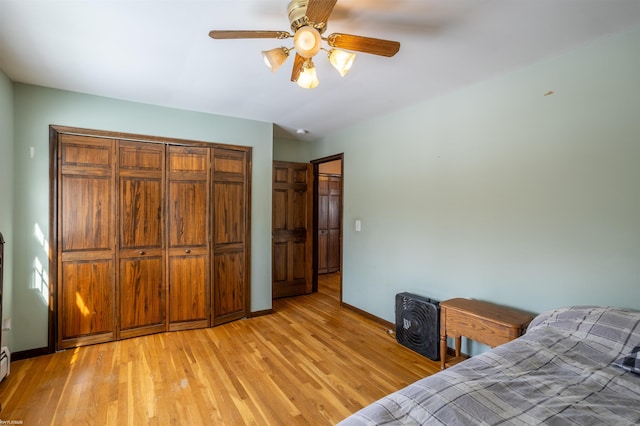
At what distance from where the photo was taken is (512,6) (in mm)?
1624

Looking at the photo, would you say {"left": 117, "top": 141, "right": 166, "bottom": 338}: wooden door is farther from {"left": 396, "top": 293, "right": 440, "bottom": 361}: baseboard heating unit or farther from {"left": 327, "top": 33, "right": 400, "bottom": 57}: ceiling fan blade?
{"left": 396, "top": 293, "right": 440, "bottom": 361}: baseboard heating unit

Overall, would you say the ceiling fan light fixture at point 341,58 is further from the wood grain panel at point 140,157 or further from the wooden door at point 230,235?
the wood grain panel at point 140,157

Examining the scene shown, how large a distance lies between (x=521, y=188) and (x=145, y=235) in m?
3.62

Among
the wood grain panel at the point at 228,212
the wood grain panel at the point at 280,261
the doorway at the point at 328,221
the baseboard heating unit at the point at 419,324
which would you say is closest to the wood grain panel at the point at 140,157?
the wood grain panel at the point at 228,212

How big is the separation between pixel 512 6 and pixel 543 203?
1378 millimetres

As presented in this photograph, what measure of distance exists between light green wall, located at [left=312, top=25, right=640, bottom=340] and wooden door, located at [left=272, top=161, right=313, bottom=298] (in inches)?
58.6

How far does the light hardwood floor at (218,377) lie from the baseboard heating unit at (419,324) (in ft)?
0.29

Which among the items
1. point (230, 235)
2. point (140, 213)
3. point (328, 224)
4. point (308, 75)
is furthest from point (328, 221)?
point (308, 75)

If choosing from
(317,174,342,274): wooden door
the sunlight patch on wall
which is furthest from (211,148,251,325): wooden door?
(317,174,342,274): wooden door

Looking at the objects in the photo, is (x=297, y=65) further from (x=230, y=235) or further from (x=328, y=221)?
(x=328, y=221)

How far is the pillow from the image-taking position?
1358 millimetres

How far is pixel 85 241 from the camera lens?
2.94m

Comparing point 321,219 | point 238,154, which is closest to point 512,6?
point 238,154

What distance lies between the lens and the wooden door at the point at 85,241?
2.85 m
